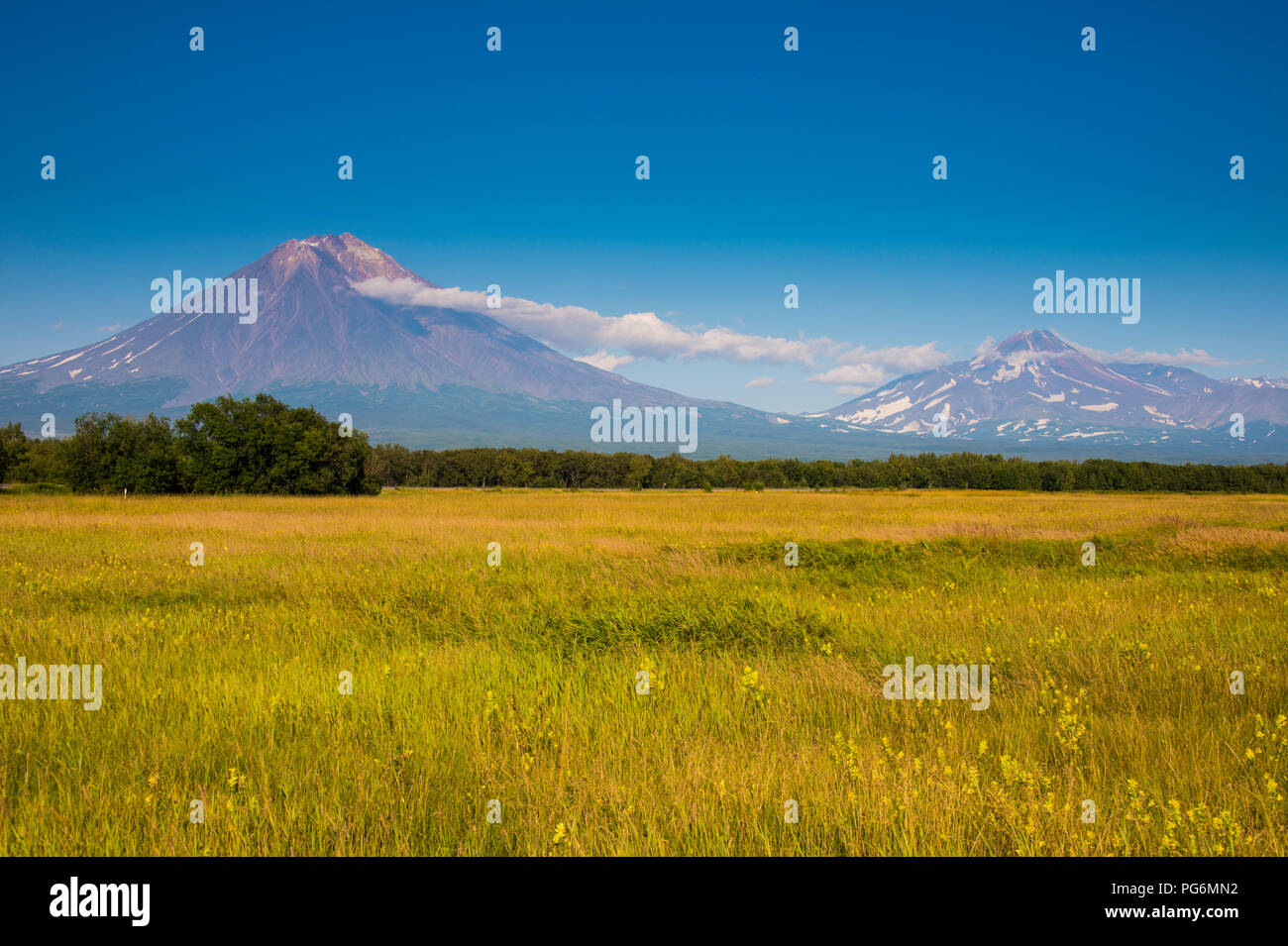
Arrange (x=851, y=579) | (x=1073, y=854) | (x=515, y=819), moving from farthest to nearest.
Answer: (x=851, y=579), (x=515, y=819), (x=1073, y=854)

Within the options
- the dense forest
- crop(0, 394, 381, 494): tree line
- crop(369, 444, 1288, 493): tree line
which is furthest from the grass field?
crop(369, 444, 1288, 493): tree line

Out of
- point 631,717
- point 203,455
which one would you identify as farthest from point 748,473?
point 631,717

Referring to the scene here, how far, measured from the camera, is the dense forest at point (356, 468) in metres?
59.6

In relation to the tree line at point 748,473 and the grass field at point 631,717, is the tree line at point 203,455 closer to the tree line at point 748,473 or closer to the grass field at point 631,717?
the grass field at point 631,717

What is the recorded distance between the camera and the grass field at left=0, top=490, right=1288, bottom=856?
3838mm

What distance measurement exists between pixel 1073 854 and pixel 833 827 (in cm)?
134

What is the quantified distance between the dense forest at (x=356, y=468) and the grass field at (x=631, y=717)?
52.5 metres

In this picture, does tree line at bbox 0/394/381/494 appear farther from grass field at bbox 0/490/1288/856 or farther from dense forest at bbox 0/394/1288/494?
grass field at bbox 0/490/1288/856

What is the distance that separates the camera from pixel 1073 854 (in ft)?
11.9

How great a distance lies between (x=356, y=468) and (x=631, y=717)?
70.1 meters
